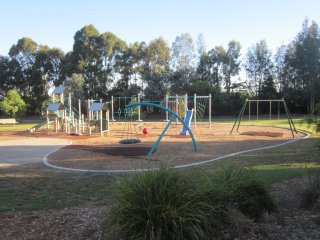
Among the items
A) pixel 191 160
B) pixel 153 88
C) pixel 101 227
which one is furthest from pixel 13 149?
pixel 153 88

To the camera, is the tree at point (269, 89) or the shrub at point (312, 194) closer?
the shrub at point (312, 194)

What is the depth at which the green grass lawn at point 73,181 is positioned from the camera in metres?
6.08

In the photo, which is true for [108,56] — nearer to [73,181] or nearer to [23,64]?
[23,64]

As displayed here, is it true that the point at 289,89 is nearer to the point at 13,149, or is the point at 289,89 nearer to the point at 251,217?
the point at 13,149

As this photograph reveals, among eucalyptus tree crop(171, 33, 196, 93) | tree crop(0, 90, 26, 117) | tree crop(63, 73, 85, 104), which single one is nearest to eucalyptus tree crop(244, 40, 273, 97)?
eucalyptus tree crop(171, 33, 196, 93)

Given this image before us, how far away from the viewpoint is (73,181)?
795 centimetres

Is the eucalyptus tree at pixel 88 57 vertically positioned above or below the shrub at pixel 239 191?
above

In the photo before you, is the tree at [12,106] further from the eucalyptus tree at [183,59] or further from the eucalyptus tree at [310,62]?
the eucalyptus tree at [310,62]

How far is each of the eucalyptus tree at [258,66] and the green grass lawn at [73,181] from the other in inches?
1638

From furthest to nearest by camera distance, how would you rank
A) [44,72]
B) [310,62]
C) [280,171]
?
1. [44,72]
2. [310,62]
3. [280,171]

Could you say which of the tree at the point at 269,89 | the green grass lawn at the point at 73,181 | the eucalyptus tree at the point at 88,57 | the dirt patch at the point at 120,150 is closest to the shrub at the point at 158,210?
the green grass lawn at the point at 73,181

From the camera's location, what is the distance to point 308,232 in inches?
157

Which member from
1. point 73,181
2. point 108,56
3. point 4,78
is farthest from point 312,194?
point 4,78

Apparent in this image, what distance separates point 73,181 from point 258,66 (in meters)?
47.5
